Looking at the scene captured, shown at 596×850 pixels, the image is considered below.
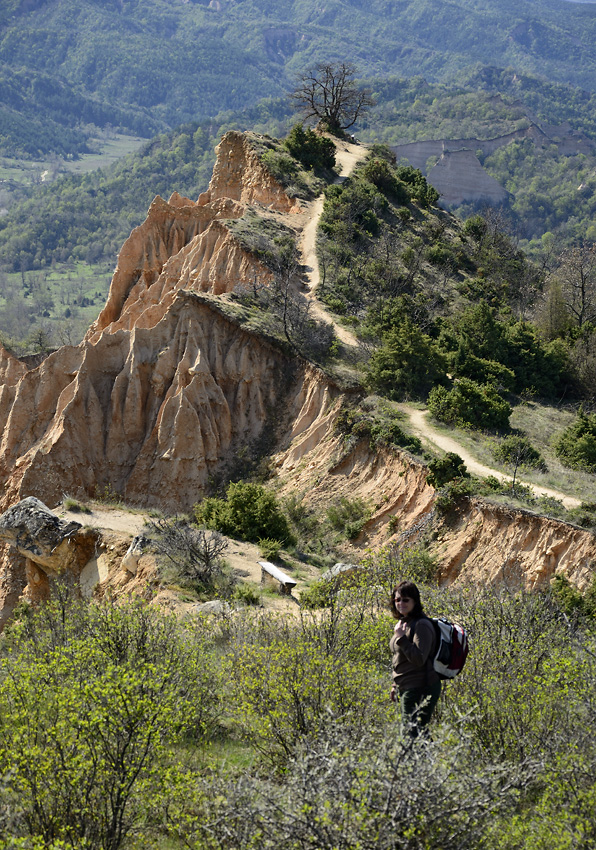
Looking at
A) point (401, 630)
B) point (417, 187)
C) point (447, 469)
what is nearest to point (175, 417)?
point (447, 469)

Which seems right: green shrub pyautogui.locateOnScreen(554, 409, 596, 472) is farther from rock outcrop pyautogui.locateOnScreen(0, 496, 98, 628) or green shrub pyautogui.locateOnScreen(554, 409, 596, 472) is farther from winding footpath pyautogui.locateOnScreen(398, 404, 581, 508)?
rock outcrop pyautogui.locateOnScreen(0, 496, 98, 628)

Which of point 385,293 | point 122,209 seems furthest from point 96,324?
point 122,209

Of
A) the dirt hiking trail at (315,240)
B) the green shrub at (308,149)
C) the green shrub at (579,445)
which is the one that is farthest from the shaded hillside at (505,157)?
the green shrub at (579,445)

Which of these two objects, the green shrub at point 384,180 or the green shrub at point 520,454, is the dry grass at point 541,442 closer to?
the green shrub at point 520,454

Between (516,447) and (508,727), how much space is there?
16800 millimetres

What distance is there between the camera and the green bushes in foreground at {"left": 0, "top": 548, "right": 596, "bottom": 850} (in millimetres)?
7043

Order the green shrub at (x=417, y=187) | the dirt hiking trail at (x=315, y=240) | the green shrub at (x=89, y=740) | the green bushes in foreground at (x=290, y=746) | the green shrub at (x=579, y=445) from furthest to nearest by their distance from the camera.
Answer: the green shrub at (x=417, y=187) → the dirt hiking trail at (x=315, y=240) → the green shrub at (x=579, y=445) → the green shrub at (x=89, y=740) → the green bushes in foreground at (x=290, y=746)

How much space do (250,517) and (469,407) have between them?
9565 millimetres

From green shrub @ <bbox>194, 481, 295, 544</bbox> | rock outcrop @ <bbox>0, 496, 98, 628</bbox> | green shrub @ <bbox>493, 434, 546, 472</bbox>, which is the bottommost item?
rock outcrop @ <bbox>0, 496, 98, 628</bbox>

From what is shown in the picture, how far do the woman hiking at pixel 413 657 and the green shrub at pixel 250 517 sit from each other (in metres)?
15.6

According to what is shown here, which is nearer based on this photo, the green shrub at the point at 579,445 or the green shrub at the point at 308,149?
the green shrub at the point at 579,445

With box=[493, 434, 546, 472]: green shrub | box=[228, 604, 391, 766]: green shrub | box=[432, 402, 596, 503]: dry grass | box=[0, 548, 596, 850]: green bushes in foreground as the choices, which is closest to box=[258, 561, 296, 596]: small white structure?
box=[0, 548, 596, 850]: green bushes in foreground

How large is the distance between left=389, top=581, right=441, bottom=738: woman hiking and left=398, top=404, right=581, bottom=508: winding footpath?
45.4ft

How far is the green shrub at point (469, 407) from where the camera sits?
27625mm
